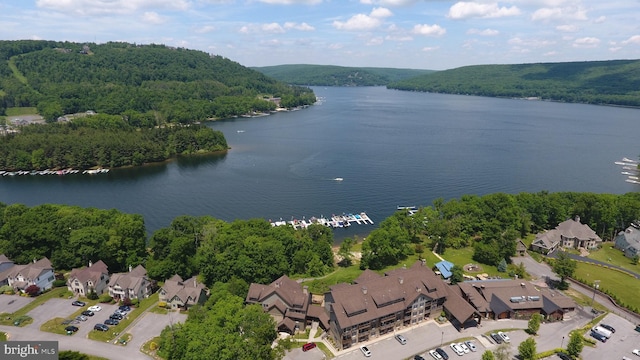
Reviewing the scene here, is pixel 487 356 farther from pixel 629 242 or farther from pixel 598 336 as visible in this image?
pixel 629 242

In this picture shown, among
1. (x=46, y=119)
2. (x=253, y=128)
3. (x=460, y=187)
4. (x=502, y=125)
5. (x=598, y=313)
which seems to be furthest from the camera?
(x=502, y=125)

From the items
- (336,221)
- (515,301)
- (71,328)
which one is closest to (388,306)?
(515,301)

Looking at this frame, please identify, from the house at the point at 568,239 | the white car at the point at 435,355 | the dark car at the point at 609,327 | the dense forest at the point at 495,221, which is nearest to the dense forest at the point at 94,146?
the dense forest at the point at 495,221

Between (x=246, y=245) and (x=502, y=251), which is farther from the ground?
(x=246, y=245)

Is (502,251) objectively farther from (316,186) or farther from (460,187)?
(316,186)

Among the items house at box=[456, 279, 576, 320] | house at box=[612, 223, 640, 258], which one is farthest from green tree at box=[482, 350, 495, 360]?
house at box=[612, 223, 640, 258]

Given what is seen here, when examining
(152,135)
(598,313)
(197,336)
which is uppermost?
(152,135)

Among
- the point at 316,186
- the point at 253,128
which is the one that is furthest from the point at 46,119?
the point at 316,186
